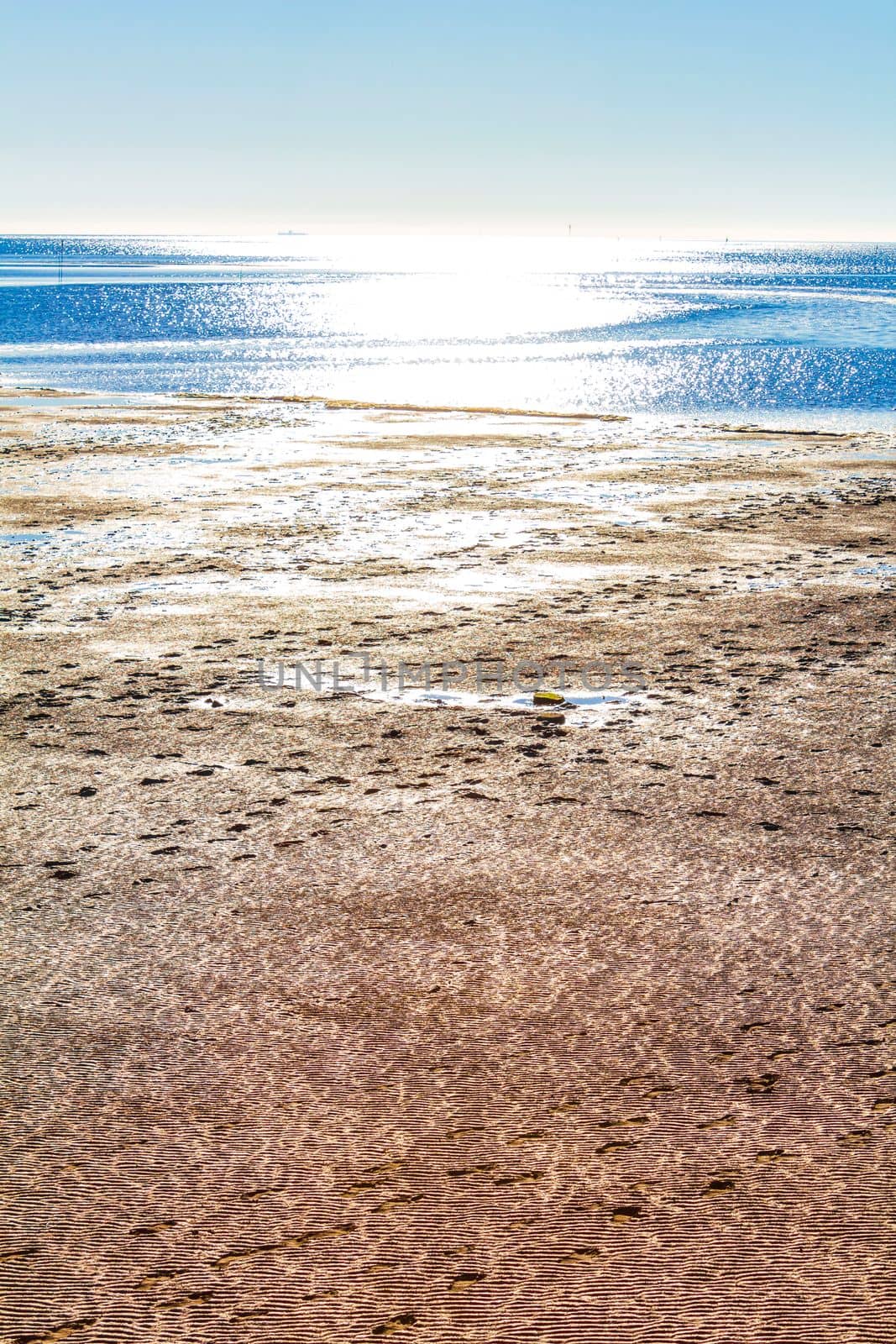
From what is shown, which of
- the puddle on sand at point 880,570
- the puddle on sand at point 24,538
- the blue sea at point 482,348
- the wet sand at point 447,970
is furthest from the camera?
the blue sea at point 482,348

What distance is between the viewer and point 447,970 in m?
6.01

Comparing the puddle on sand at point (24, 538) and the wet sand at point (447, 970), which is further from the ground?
the puddle on sand at point (24, 538)

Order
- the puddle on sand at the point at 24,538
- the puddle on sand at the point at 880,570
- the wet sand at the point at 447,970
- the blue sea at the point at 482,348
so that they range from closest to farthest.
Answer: the wet sand at the point at 447,970 → the puddle on sand at the point at 880,570 → the puddle on sand at the point at 24,538 → the blue sea at the point at 482,348

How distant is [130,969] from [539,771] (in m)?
3.34

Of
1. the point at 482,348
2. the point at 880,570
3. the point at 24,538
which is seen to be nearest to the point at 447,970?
the point at 880,570

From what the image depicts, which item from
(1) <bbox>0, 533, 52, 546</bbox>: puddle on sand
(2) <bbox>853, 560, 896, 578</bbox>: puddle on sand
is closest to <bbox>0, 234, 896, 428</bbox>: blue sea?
(2) <bbox>853, 560, 896, 578</bbox>: puddle on sand

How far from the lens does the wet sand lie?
13.6ft

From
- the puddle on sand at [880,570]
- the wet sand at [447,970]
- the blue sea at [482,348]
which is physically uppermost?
the blue sea at [482,348]

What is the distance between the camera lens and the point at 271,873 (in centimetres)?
701

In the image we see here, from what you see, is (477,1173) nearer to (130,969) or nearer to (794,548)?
(130,969)

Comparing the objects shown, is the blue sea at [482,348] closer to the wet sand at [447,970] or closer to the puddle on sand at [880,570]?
the puddle on sand at [880,570]

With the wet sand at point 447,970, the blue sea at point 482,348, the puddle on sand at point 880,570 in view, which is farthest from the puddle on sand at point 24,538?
the blue sea at point 482,348

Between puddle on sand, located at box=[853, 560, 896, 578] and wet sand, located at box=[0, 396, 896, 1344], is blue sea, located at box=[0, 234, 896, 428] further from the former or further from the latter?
wet sand, located at box=[0, 396, 896, 1344]

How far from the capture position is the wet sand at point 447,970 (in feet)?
13.6
